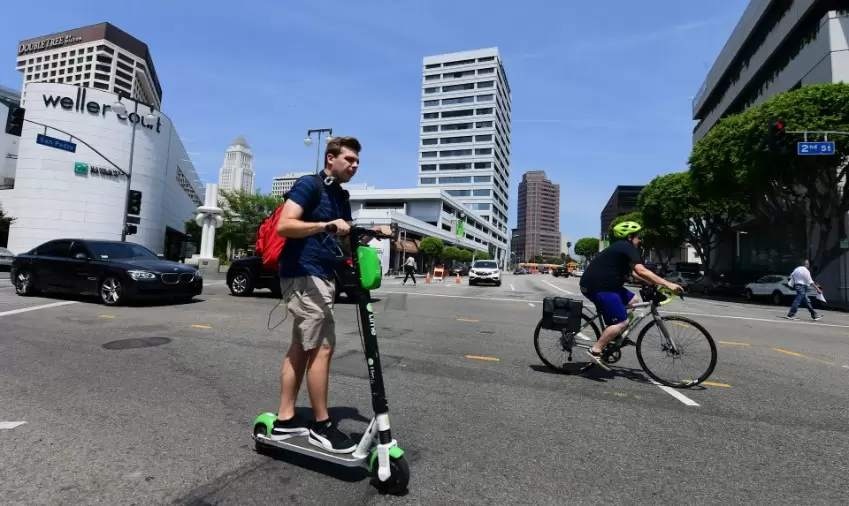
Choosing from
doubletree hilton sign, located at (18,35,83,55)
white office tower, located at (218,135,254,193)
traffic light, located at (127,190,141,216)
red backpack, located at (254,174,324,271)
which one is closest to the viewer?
red backpack, located at (254,174,324,271)

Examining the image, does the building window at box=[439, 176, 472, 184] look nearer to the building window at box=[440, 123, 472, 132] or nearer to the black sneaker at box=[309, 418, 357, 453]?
the building window at box=[440, 123, 472, 132]

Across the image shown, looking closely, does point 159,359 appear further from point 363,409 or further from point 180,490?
point 180,490

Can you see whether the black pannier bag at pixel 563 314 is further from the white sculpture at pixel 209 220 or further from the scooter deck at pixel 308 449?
the white sculpture at pixel 209 220

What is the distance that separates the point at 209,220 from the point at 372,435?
37.5m

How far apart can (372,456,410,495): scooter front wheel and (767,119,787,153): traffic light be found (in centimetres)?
1721

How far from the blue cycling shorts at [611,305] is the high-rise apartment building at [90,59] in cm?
14116

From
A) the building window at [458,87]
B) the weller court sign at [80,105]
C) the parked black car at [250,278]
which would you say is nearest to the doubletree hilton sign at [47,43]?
the building window at [458,87]

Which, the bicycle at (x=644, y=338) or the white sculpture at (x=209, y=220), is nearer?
the bicycle at (x=644, y=338)

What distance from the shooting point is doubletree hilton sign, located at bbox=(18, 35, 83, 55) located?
12223 cm

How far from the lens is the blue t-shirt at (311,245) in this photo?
281 centimetres

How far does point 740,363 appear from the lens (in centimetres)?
643

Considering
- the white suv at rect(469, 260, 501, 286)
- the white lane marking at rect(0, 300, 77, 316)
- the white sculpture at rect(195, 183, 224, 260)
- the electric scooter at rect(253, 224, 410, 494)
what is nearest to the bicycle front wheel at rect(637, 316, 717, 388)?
the electric scooter at rect(253, 224, 410, 494)

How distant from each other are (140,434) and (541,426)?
2848 millimetres

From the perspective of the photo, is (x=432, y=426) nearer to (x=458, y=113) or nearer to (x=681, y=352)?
(x=681, y=352)
